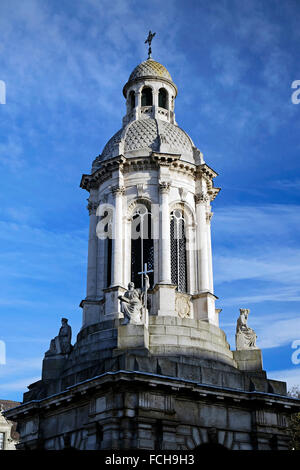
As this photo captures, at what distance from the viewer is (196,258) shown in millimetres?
33594

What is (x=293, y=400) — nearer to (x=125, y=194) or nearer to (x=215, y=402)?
(x=215, y=402)

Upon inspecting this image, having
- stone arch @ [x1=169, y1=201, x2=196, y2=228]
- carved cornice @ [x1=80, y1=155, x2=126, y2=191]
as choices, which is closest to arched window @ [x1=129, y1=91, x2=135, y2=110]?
carved cornice @ [x1=80, y1=155, x2=126, y2=191]

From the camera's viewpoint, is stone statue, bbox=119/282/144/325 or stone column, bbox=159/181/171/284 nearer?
→ stone statue, bbox=119/282/144/325

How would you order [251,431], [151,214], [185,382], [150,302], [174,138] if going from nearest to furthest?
1. [185,382]
2. [251,431]
3. [150,302]
4. [151,214]
5. [174,138]

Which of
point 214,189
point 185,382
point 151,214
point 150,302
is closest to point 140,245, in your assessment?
point 151,214

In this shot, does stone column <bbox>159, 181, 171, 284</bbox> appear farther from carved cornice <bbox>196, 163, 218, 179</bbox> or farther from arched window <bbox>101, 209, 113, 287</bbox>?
arched window <bbox>101, 209, 113, 287</bbox>

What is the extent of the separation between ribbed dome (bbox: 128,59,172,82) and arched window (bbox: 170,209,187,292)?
948 cm

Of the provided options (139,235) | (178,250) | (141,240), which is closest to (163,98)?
(139,235)

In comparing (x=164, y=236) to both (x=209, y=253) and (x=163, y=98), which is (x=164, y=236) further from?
(x=163, y=98)

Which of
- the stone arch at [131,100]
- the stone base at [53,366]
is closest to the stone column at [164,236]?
the stone base at [53,366]

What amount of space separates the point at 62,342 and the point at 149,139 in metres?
12.4

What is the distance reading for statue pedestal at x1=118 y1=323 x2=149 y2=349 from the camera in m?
27.3

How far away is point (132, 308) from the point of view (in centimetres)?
2809
